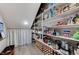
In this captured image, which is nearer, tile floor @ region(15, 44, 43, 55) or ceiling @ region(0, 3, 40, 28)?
tile floor @ region(15, 44, 43, 55)

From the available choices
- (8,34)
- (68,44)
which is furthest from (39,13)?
(68,44)

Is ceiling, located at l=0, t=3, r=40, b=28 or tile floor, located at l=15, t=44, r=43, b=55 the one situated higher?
ceiling, located at l=0, t=3, r=40, b=28

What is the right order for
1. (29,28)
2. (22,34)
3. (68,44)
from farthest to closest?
1. (29,28)
2. (22,34)
3. (68,44)

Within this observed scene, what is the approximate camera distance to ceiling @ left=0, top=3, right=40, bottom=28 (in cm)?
308

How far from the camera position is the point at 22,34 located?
373 cm

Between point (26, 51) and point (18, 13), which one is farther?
point (18, 13)

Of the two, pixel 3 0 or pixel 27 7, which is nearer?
pixel 3 0

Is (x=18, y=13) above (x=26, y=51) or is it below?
above

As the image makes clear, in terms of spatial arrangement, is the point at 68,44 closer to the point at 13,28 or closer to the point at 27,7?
the point at 27,7

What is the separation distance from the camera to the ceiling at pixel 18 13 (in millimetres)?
3084

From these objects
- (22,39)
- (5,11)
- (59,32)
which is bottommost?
(22,39)

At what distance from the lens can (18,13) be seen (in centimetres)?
338

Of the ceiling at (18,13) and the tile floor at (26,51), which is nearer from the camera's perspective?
the tile floor at (26,51)
